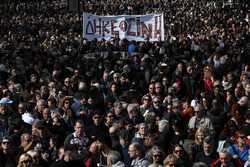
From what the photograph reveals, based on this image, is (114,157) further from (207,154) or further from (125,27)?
(125,27)

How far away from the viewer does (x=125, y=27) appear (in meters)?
21.8

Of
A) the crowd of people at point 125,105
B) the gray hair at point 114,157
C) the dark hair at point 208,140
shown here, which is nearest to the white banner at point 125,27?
the crowd of people at point 125,105

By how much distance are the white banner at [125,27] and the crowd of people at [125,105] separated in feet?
0.88

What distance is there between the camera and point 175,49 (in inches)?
821

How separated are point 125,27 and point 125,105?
9.70 meters

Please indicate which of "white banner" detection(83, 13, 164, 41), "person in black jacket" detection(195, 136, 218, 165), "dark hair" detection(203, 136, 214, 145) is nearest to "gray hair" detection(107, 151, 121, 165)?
"person in black jacket" detection(195, 136, 218, 165)

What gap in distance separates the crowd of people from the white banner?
0.27 m

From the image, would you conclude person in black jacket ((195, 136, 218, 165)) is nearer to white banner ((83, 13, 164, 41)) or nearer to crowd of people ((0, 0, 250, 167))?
crowd of people ((0, 0, 250, 167))

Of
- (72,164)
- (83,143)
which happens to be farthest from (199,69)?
(72,164)

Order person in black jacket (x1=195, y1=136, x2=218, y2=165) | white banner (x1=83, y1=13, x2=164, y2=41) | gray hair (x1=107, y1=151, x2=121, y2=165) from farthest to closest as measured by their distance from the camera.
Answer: white banner (x1=83, y1=13, x2=164, y2=41) → person in black jacket (x1=195, y1=136, x2=218, y2=165) → gray hair (x1=107, y1=151, x2=121, y2=165)

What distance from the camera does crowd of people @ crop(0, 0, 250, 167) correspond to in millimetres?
9656

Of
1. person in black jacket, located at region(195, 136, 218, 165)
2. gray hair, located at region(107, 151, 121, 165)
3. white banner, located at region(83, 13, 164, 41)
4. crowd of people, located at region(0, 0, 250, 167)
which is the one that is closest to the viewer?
gray hair, located at region(107, 151, 121, 165)

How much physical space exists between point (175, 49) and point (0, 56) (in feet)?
15.3

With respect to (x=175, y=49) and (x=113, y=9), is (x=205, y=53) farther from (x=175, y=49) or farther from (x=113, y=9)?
(x=113, y=9)
